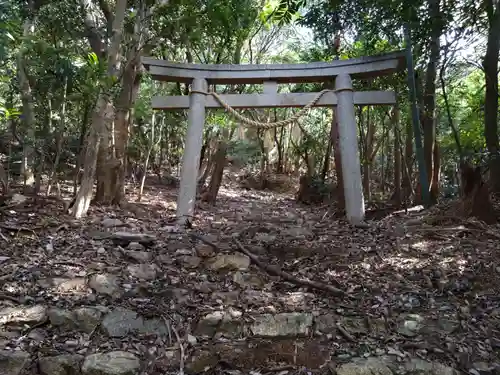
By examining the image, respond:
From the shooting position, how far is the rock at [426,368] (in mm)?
2736

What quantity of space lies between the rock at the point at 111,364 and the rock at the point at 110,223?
9.22 ft

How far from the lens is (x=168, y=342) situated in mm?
3072

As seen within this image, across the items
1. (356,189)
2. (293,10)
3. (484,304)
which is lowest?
(484,304)

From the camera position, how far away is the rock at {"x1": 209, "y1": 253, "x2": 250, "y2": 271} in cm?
425

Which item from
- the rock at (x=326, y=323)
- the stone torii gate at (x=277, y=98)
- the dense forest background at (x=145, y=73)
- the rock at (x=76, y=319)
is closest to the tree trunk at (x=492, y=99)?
the dense forest background at (x=145, y=73)

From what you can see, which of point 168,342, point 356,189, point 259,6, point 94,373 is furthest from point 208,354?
point 259,6

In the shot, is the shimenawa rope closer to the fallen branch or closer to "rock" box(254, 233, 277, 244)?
"rock" box(254, 233, 277, 244)

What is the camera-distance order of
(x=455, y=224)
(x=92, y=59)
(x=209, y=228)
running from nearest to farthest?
(x=455, y=224) < (x=92, y=59) < (x=209, y=228)

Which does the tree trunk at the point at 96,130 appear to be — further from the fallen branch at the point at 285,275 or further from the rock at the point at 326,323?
the rock at the point at 326,323

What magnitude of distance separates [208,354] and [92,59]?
4.24 m

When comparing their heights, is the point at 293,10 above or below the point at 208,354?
above

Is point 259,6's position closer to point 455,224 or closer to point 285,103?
point 285,103

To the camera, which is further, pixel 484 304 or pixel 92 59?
pixel 92 59

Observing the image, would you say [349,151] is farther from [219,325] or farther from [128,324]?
[128,324]
